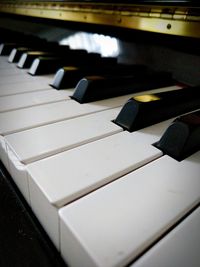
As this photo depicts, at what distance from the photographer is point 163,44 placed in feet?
3.67

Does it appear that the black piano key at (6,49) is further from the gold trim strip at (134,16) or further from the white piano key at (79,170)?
the white piano key at (79,170)

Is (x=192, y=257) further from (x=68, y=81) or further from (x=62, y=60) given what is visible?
(x=62, y=60)

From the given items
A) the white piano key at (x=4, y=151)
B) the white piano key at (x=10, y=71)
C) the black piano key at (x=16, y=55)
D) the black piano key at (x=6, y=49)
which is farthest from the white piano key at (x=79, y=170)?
the black piano key at (x=6, y=49)

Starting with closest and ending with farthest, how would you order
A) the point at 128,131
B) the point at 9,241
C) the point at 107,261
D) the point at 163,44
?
the point at 107,261, the point at 9,241, the point at 128,131, the point at 163,44

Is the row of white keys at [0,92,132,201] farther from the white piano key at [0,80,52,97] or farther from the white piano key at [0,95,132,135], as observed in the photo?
the white piano key at [0,80,52,97]

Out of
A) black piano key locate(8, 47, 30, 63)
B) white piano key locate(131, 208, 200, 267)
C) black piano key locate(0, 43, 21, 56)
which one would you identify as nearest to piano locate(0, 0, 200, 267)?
white piano key locate(131, 208, 200, 267)

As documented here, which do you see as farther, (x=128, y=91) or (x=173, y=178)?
(x=128, y=91)

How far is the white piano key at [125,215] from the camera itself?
318mm

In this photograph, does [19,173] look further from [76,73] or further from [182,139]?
[76,73]

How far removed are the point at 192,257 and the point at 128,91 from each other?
0.69m

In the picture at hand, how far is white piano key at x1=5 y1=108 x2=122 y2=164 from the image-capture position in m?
0.51

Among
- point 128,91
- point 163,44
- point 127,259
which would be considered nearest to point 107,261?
point 127,259

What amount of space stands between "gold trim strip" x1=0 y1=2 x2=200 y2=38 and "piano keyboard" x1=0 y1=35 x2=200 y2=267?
34 centimetres

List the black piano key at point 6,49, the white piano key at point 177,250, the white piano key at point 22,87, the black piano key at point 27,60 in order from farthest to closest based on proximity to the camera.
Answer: the black piano key at point 6,49
the black piano key at point 27,60
the white piano key at point 22,87
the white piano key at point 177,250
